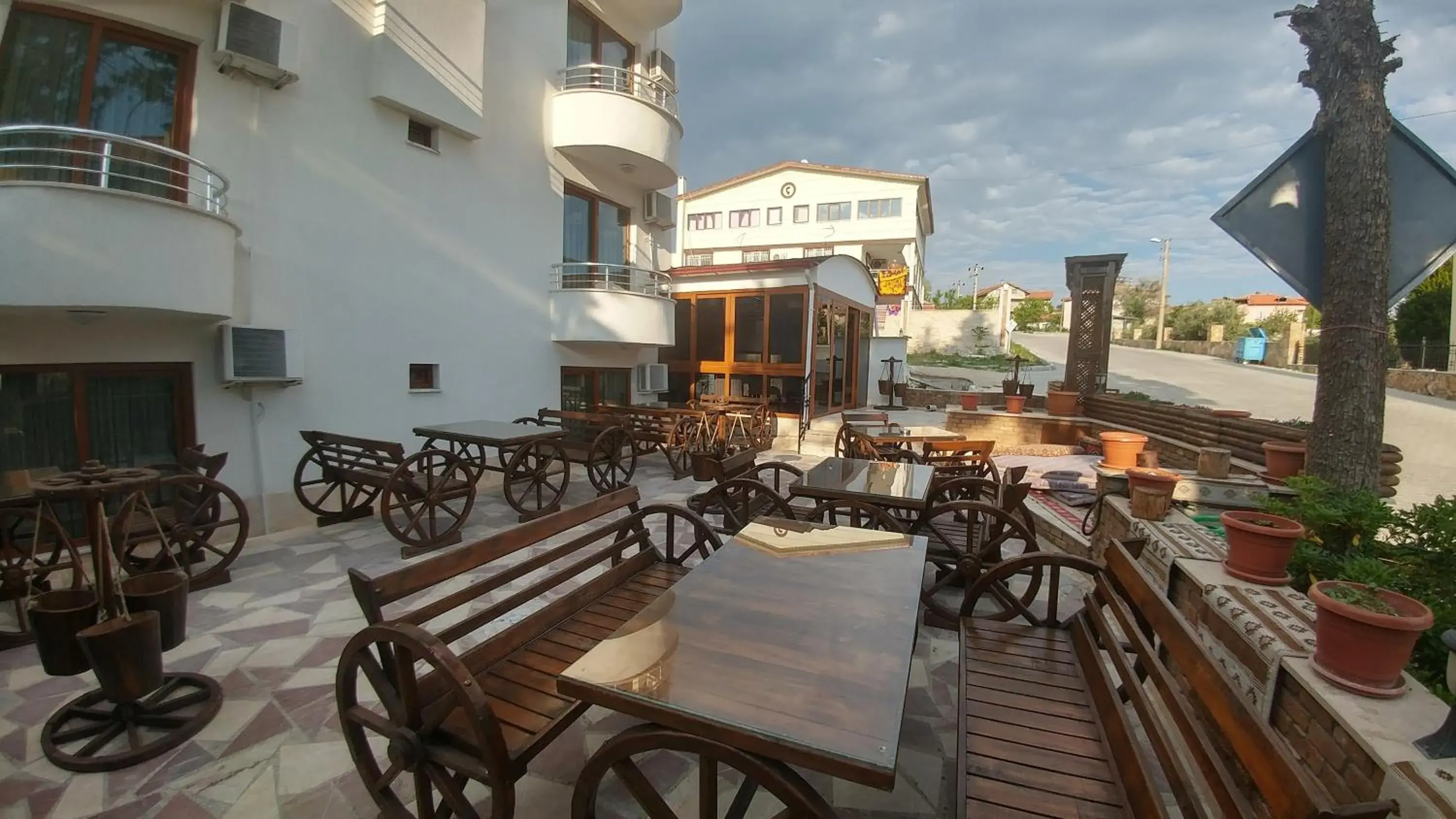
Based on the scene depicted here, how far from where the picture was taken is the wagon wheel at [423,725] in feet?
5.37

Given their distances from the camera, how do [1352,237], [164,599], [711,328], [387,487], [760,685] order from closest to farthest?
[760,685] → [164,599] → [1352,237] → [387,487] → [711,328]

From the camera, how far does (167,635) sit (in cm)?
275

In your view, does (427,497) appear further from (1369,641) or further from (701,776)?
(1369,641)

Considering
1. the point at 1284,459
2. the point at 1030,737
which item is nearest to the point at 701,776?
the point at 1030,737

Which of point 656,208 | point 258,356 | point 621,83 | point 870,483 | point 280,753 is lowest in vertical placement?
point 280,753

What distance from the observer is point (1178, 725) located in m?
1.48

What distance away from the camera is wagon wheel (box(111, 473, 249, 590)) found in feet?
12.8

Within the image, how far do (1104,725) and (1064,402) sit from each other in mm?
10070

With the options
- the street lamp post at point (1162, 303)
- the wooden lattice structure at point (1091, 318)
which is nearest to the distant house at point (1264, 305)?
the street lamp post at point (1162, 303)

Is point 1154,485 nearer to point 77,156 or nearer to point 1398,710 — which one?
point 1398,710

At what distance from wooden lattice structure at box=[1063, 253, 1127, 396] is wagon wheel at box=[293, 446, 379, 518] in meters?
11.3

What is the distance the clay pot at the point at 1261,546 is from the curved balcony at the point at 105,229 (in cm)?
698

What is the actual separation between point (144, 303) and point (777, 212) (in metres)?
28.4

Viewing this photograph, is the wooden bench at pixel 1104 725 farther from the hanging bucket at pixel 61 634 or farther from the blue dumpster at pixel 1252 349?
the blue dumpster at pixel 1252 349
